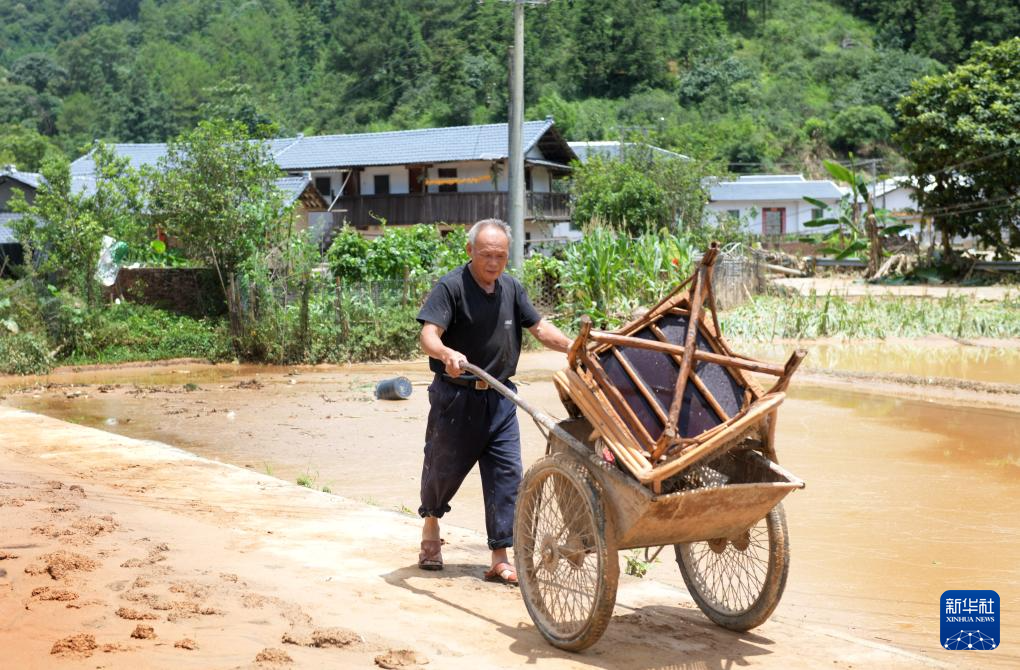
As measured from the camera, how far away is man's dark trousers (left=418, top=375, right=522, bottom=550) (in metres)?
5.56

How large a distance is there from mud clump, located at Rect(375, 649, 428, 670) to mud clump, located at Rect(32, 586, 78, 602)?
155 cm

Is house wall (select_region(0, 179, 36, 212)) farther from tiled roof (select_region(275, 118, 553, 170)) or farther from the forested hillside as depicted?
the forested hillside

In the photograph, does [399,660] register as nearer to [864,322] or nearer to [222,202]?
[864,322]

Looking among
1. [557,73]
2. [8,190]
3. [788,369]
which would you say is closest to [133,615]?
[788,369]

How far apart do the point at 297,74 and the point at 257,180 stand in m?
78.0

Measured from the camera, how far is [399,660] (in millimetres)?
4168

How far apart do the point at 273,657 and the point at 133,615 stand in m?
0.82

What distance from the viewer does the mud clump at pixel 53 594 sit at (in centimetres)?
473

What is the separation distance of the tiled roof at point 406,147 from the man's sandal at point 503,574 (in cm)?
3231

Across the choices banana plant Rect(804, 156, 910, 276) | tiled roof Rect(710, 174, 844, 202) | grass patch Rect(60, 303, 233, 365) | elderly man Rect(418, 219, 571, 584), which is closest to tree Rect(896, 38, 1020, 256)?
banana plant Rect(804, 156, 910, 276)

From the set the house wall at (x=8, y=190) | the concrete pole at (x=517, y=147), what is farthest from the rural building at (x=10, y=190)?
the concrete pole at (x=517, y=147)

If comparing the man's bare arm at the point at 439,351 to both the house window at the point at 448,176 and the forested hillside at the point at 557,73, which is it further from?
the forested hillside at the point at 557,73

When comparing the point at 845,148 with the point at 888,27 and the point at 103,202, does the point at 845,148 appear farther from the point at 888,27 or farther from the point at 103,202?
the point at 103,202

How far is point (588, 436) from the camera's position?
4977 millimetres
